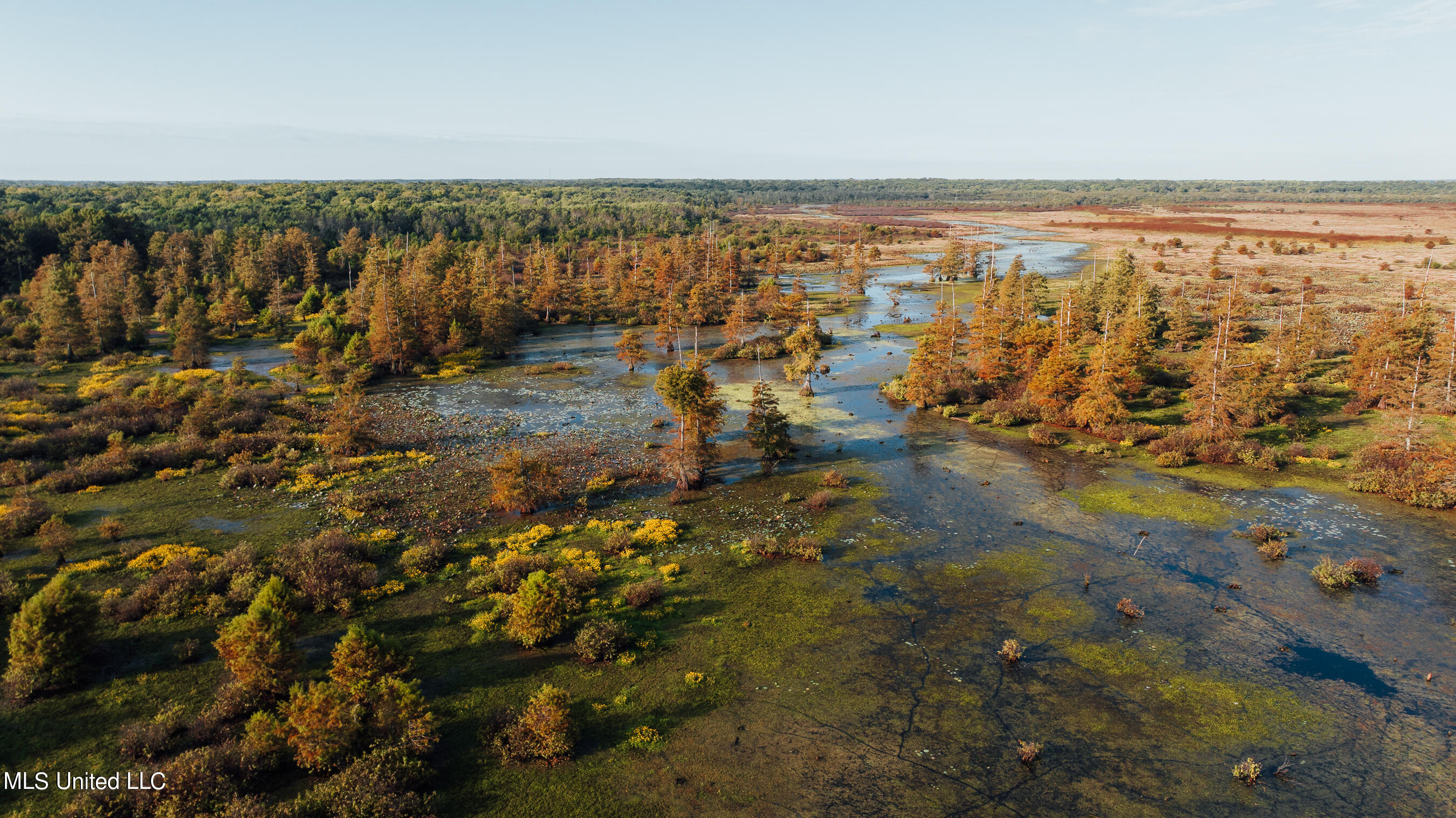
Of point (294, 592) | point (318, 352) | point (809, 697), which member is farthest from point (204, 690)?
point (318, 352)

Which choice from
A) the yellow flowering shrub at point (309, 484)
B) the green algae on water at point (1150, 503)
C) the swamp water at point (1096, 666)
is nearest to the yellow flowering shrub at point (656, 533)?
the swamp water at point (1096, 666)

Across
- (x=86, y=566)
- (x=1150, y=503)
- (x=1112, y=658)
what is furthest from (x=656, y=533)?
(x=1150, y=503)

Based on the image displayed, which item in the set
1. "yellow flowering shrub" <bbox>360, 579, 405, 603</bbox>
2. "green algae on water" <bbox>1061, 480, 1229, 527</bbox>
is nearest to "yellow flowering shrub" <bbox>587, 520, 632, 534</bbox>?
"yellow flowering shrub" <bbox>360, 579, 405, 603</bbox>

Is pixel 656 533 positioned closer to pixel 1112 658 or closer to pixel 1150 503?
pixel 1112 658

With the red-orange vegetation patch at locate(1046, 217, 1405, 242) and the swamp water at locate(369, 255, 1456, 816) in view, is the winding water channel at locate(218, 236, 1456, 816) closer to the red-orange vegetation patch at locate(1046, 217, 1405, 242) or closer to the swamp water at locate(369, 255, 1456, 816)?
the swamp water at locate(369, 255, 1456, 816)

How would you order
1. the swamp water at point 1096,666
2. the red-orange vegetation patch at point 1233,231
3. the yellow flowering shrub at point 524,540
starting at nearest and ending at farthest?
the swamp water at point 1096,666 → the yellow flowering shrub at point 524,540 → the red-orange vegetation patch at point 1233,231

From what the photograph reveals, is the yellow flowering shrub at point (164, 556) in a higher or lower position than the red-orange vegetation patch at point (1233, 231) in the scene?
lower

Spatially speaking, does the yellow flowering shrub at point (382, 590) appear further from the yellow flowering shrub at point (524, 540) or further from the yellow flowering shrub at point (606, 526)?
the yellow flowering shrub at point (606, 526)

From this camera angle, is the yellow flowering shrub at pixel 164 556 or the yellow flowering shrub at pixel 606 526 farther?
the yellow flowering shrub at pixel 606 526
